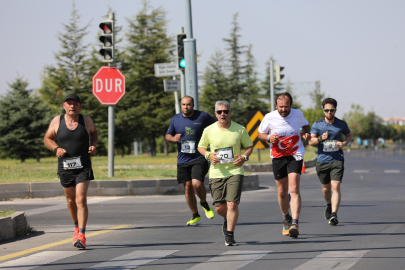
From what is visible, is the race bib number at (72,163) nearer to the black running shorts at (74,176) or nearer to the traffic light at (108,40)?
the black running shorts at (74,176)

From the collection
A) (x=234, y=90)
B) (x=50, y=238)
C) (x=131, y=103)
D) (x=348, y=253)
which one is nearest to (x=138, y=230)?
(x=50, y=238)

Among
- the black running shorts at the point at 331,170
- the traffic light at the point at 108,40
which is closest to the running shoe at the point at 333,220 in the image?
the black running shorts at the point at 331,170

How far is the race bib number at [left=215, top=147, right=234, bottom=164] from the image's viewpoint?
6.62 meters

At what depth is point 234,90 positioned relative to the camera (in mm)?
55594

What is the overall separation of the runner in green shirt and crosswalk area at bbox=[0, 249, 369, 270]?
1.71 ft

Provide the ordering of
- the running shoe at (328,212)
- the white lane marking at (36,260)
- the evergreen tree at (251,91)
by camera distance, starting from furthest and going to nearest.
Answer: the evergreen tree at (251,91) < the running shoe at (328,212) < the white lane marking at (36,260)

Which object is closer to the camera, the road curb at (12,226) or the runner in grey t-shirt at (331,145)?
the road curb at (12,226)

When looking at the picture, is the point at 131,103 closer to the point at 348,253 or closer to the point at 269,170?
the point at 269,170

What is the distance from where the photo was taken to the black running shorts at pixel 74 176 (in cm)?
676

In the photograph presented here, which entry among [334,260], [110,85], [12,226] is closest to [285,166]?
[334,260]

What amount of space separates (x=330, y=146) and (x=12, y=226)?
4.70 m

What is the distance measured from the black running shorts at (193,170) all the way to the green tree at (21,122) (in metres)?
25.4

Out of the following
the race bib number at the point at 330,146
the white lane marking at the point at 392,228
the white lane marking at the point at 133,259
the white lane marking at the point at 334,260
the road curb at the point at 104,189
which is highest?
the race bib number at the point at 330,146

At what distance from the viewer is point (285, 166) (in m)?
7.43
